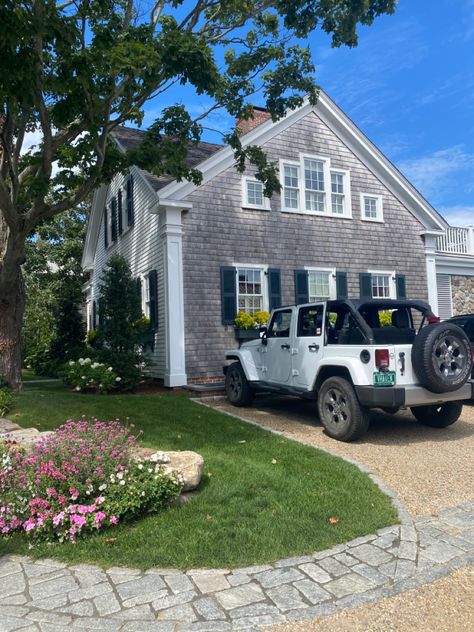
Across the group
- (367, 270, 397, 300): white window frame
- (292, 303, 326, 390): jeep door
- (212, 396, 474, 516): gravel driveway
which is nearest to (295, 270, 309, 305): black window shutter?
(367, 270, 397, 300): white window frame

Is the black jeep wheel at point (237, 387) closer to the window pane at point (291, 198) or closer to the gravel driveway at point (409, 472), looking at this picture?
the gravel driveway at point (409, 472)

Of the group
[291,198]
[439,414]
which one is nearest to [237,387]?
[439,414]

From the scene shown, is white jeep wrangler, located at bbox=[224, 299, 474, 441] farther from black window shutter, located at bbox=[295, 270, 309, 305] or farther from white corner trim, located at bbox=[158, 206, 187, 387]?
black window shutter, located at bbox=[295, 270, 309, 305]

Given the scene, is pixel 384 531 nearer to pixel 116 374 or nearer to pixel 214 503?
pixel 214 503

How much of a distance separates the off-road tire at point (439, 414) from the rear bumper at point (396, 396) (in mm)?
980

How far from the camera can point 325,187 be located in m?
15.8

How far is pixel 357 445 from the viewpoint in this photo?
7195 mm

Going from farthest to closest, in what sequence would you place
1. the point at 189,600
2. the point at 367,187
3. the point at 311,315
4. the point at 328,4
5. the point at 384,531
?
1. the point at 367,187
2. the point at 328,4
3. the point at 311,315
4. the point at 384,531
5. the point at 189,600

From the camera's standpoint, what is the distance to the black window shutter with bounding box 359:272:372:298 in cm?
1589

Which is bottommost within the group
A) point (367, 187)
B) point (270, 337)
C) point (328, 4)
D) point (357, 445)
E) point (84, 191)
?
point (357, 445)

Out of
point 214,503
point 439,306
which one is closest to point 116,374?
point 214,503

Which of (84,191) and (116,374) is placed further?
(116,374)

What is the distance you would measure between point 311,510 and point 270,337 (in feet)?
16.9

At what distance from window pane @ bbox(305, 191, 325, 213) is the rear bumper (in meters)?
9.53
